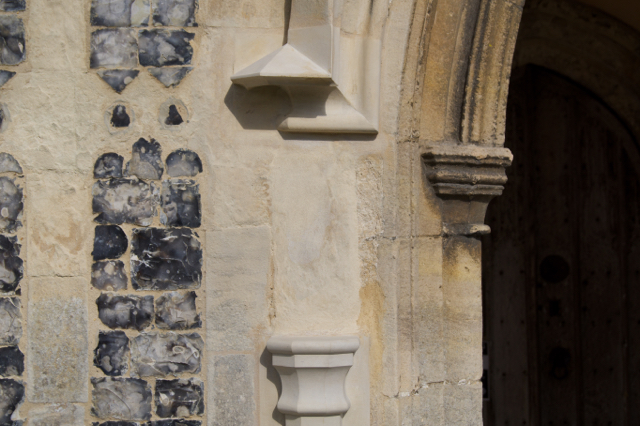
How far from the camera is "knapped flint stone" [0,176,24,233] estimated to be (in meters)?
2.34

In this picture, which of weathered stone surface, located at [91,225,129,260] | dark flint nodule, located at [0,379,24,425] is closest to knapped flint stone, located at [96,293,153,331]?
weathered stone surface, located at [91,225,129,260]

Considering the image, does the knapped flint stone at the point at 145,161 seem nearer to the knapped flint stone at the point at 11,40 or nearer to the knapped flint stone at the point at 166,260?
the knapped flint stone at the point at 166,260

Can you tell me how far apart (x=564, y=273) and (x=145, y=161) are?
2.11 m

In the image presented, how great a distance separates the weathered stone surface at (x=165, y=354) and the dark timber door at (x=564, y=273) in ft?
5.11

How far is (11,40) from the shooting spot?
238cm

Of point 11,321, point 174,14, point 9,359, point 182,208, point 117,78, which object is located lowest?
point 9,359

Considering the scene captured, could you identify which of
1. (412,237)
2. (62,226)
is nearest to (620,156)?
(412,237)

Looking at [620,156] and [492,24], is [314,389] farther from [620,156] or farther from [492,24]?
[620,156]

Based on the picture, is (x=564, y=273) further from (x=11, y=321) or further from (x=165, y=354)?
(x=11, y=321)

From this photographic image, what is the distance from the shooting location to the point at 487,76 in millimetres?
2436

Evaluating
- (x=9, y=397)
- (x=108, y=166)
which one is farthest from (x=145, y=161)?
(x=9, y=397)

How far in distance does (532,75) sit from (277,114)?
63.5 inches

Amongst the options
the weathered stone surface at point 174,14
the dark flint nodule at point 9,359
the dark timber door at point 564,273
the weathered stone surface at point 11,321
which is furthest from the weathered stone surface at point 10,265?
the dark timber door at point 564,273

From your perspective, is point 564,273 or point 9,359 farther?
point 564,273
